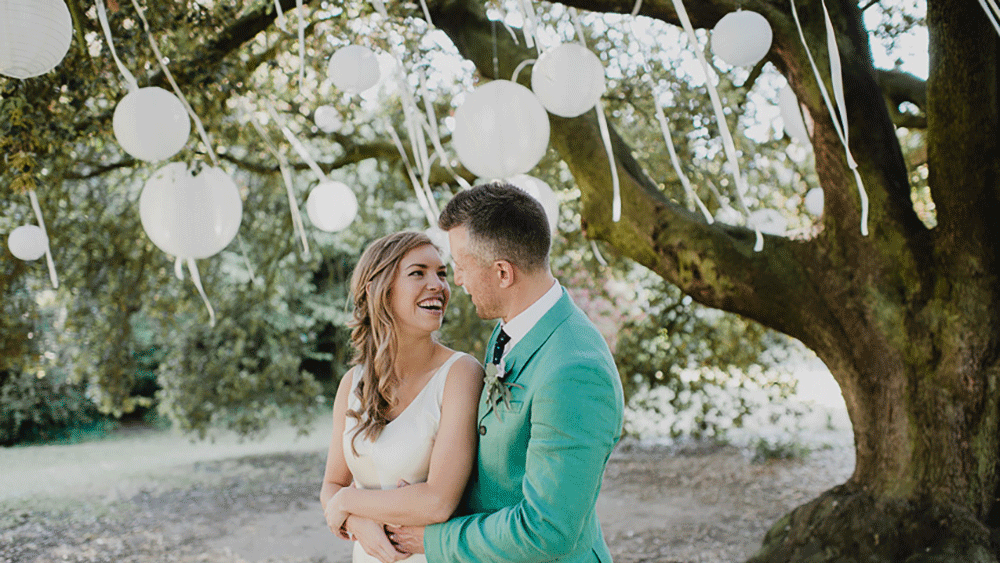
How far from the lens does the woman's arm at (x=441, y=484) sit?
177 centimetres

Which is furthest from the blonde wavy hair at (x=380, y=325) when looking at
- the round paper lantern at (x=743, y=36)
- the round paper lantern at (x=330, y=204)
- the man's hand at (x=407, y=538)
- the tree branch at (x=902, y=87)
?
the tree branch at (x=902, y=87)

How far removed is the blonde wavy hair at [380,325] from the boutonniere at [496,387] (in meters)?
0.46

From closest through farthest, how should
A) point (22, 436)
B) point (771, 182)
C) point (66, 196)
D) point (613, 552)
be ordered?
point (613, 552), point (66, 196), point (771, 182), point (22, 436)

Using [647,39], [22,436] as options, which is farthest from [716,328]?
[22,436]

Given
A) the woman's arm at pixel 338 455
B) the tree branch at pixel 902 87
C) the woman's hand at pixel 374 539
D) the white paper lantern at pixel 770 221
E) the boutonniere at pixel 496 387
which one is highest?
the tree branch at pixel 902 87

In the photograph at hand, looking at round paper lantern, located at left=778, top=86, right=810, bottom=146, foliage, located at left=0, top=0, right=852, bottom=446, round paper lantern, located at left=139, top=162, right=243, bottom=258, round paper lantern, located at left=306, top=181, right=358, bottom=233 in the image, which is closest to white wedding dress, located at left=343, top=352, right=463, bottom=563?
round paper lantern, located at left=139, top=162, right=243, bottom=258

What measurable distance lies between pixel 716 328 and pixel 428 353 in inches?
247

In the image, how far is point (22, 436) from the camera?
9.99m

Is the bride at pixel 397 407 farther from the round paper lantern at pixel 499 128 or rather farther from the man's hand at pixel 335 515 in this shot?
the round paper lantern at pixel 499 128

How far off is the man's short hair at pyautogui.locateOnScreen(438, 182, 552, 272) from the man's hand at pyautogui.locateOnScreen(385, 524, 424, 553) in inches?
27.6

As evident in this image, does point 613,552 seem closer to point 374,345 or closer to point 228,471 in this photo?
point 374,345

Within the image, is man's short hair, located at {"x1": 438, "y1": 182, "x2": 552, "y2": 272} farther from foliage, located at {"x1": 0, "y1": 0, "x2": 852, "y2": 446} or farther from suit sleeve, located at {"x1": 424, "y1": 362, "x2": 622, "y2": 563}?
foliage, located at {"x1": 0, "y1": 0, "x2": 852, "y2": 446}

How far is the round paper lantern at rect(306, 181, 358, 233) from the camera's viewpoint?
A: 415cm

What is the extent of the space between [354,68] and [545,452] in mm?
2787
